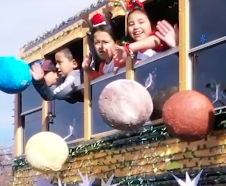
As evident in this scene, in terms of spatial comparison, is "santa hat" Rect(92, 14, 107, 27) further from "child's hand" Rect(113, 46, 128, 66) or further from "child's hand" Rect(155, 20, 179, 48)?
"child's hand" Rect(155, 20, 179, 48)

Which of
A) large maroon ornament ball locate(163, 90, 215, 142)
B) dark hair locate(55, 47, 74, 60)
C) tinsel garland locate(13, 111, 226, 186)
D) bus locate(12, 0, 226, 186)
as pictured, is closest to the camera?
large maroon ornament ball locate(163, 90, 215, 142)

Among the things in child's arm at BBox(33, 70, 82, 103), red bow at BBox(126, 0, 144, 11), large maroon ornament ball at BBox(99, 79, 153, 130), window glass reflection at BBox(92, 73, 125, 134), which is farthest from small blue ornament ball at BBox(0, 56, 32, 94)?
large maroon ornament ball at BBox(99, 79, 153, 130)

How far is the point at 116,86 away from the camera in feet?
18.9

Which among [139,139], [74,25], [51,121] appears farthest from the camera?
[51,121]

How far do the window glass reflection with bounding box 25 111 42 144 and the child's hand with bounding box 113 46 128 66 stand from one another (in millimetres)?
2237

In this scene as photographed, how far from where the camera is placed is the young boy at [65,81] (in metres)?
7.63

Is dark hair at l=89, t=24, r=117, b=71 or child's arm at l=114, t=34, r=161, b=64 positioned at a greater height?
dark hair at l=89, t=24, r=117, b=71

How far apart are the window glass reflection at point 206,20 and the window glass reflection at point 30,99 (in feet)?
11.4

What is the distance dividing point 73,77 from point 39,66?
38cm

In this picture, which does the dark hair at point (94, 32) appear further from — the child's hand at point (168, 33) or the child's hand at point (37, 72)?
the child's hand at point (168, 33)

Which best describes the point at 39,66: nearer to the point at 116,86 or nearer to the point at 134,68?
the point at 134,68

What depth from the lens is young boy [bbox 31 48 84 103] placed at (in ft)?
25.0

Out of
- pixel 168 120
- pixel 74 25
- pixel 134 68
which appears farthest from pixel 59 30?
pixel 168 120

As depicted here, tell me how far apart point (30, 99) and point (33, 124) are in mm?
335
